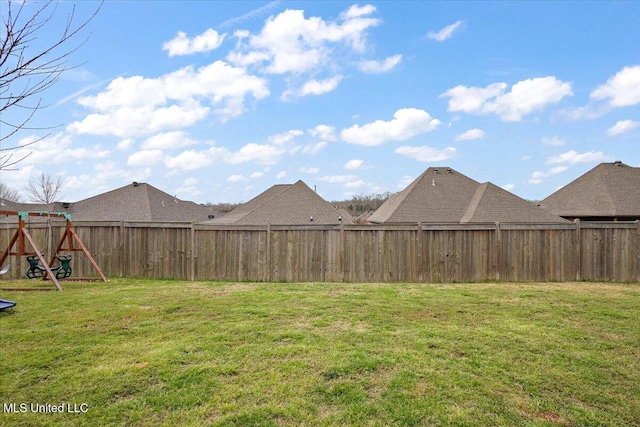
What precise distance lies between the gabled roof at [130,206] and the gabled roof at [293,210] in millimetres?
4379

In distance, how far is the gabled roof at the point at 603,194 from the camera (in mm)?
16781

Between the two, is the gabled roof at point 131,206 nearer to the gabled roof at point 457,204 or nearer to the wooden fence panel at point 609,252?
the gabled roof at point 457,204

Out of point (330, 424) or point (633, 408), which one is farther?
point (633, 408)

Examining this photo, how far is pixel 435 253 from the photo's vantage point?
9.41 meters

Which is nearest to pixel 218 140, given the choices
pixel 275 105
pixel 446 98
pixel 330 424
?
pixel 275 105

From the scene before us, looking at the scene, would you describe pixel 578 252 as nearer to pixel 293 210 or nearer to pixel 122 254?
pixel 293 210

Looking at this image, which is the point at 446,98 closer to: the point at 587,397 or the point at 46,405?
the point at 587,397

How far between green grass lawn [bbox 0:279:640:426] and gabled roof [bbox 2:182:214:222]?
12520 mm

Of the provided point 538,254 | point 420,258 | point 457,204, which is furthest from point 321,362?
point 457,204

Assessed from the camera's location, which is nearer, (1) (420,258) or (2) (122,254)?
(1) (420,258)

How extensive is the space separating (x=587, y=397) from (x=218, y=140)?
54.3 feet

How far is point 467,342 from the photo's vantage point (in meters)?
4.38

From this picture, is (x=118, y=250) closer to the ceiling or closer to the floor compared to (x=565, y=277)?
closer to the ceiling

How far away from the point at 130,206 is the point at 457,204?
16.4 m
